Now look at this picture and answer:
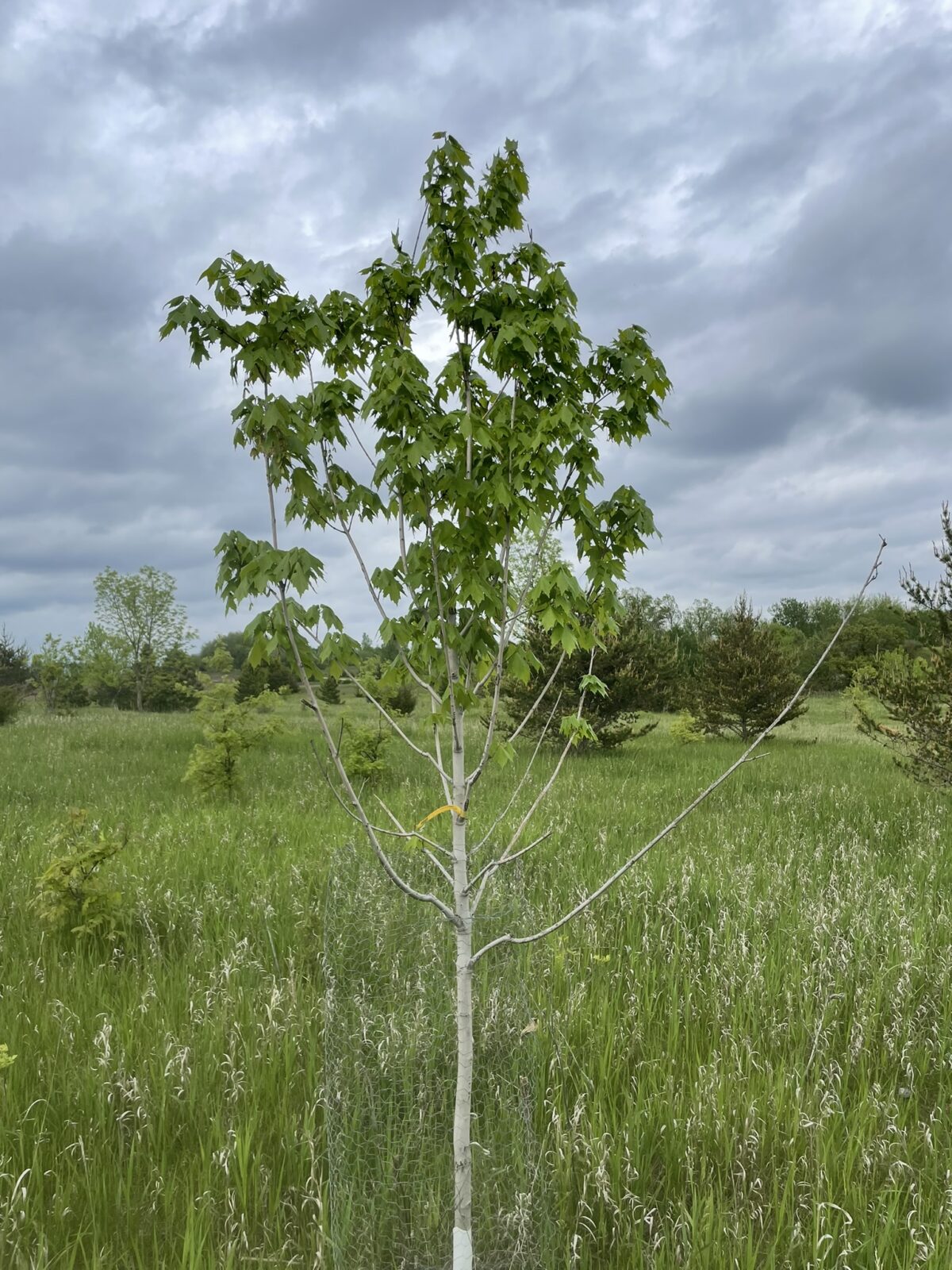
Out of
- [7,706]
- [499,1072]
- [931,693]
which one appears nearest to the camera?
[499,1072]

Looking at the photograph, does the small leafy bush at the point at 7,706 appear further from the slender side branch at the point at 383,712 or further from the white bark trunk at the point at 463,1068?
the white bark trunk at the point at 463,1068

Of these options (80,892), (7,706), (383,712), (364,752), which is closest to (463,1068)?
(383,712)

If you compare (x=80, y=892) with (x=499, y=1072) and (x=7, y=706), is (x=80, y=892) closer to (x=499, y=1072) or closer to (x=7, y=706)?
(x=499, y=1072)

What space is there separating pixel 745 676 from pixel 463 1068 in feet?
57.7

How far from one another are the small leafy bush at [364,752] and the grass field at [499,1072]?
4501 millimetres

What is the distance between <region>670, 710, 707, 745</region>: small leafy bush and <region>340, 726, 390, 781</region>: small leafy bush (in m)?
9.62

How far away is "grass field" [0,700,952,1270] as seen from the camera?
2.90 meters

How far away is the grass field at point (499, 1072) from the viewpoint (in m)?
2.90

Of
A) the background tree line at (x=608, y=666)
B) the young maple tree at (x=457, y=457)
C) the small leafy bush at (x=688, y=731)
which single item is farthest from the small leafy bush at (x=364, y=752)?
the small leafy bush at (x=688, y=731)

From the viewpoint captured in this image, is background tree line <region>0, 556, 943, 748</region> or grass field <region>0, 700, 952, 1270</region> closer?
grass field <region>0, 700, 952, 1270</region>

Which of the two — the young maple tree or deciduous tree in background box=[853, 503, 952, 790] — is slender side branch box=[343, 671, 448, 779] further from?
deciduous tree in background box=[853, 503, 952, 790]

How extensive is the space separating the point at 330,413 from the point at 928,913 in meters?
5.73

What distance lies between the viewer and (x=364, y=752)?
1235 centimetres

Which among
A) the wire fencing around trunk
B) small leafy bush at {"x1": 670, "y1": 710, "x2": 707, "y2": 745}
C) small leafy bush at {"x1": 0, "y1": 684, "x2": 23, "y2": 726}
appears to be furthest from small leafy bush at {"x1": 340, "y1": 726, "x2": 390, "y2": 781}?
small leafy bush at {"x1": 0, "y1": 684, "x2": 23, "y2": 726}
